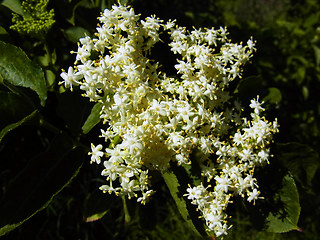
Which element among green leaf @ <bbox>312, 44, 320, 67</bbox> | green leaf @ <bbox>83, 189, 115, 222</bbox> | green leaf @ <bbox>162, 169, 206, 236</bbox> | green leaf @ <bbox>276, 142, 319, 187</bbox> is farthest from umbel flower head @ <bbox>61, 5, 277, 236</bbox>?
green leaf @ <bbox>312, 44, 320, 67</bbox>

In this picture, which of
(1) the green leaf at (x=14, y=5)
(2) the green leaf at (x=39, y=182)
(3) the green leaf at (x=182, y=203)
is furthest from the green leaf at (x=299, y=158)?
(1) the green leaf at (x=14, y=5)

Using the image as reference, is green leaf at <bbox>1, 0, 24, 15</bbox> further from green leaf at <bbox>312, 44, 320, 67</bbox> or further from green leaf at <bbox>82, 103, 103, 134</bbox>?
green leaf at <bbox>312, 44, 320, 67</bbox>

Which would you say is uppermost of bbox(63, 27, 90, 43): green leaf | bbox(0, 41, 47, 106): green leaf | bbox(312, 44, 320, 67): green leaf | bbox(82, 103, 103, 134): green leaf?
bbox(312, 44, 320, 67): green leaf

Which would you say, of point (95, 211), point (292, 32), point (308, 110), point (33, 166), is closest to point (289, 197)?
point (95, 211)

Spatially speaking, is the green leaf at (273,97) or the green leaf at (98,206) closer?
the green leaf at (98,206)

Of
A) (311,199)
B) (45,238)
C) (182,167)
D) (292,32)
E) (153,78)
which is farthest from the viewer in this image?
(311,199)

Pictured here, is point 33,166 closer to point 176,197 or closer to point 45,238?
point 176,197

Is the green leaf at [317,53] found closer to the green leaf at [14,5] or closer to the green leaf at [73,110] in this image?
the green leaf at [73,110]
